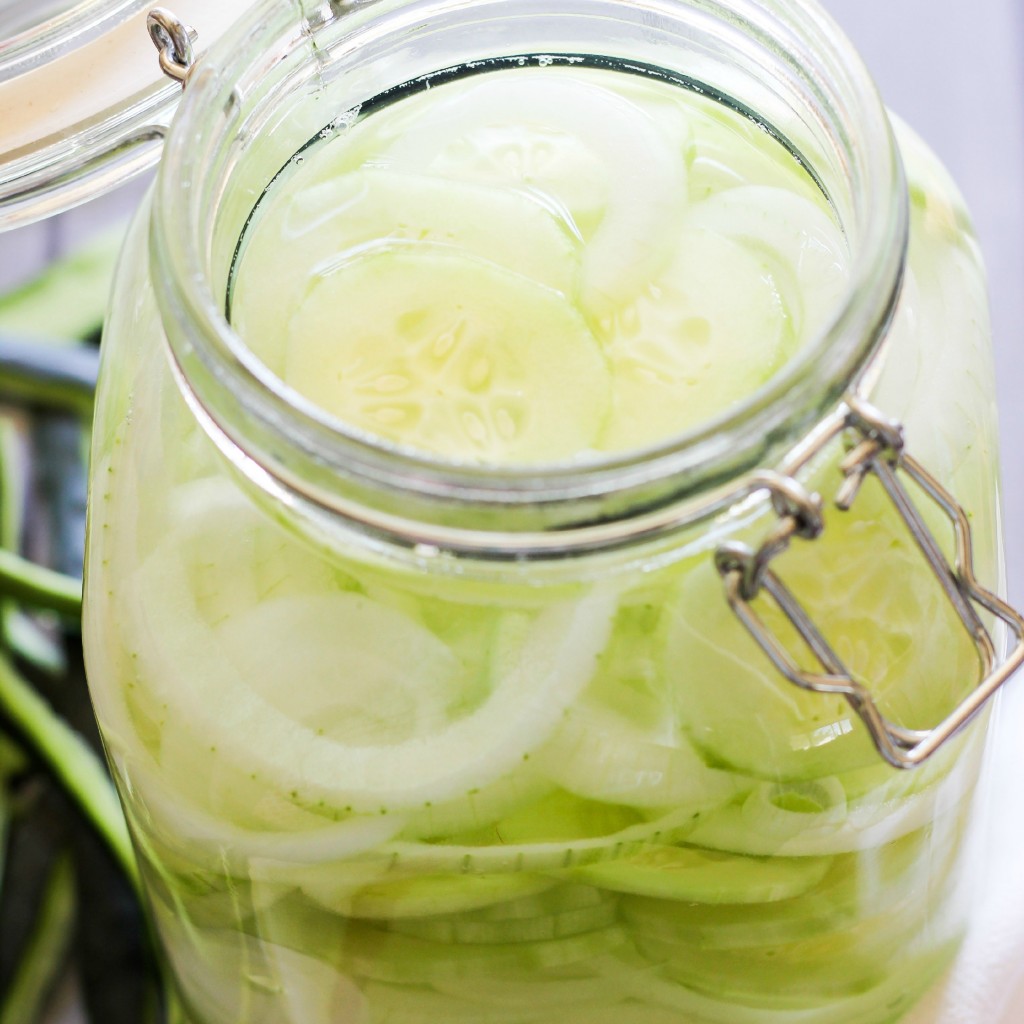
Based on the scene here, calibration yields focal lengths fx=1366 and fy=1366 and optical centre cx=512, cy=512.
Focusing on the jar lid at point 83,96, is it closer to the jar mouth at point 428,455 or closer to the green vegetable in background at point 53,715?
the jar mouth at point 428,455

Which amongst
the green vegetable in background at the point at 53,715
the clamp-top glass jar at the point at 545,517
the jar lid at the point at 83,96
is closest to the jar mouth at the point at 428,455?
the clamp-top glass jar at the point at 545,517

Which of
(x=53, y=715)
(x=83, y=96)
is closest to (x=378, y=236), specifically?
(x=83, y=96)

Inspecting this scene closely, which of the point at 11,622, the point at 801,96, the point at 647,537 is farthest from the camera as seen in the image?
the point at 11,622

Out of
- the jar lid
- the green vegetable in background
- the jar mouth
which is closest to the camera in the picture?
the jar mouth

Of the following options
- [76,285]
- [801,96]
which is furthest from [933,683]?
[76,285]

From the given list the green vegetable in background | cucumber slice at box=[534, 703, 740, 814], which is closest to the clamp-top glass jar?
cucumber slice at box=[534, 703, 740, 814]

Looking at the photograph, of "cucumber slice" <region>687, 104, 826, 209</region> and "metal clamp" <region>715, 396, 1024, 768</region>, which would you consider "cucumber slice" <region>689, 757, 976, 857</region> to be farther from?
"cucumber slice" <region>687, 104, 826, 209</region>

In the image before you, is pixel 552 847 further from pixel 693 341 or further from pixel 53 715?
pixel 53 715

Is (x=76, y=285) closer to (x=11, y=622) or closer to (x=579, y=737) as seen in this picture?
(x=11, y=622)
